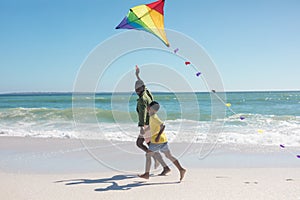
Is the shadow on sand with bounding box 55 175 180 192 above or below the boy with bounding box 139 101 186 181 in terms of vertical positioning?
below

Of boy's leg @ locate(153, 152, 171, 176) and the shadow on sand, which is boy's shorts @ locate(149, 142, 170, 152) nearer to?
boy's leg @ locate(153, 152, 171, 176)

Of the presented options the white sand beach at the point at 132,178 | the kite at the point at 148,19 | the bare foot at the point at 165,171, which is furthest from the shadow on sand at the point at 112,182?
the kite at the point at 148,19

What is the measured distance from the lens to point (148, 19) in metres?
4.91

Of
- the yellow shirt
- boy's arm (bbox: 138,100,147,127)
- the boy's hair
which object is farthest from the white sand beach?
the boy's hair

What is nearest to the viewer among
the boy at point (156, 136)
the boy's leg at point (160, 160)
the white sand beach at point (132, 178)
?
the white sand beach at point (132, 178)

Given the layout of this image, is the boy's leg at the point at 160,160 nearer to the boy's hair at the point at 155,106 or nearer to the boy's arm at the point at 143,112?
the boy's arm at the point at 143,112

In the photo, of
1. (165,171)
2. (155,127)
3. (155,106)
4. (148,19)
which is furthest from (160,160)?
(148,19)

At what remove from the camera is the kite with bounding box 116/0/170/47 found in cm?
478

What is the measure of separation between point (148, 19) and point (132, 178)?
2.63 m

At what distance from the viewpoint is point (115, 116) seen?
60.8ft

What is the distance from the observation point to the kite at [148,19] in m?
4.78

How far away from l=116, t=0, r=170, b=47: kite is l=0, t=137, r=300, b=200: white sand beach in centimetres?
225

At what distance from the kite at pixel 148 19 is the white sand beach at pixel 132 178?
225cm

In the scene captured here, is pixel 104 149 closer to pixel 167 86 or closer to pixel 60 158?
pixel 60 158
